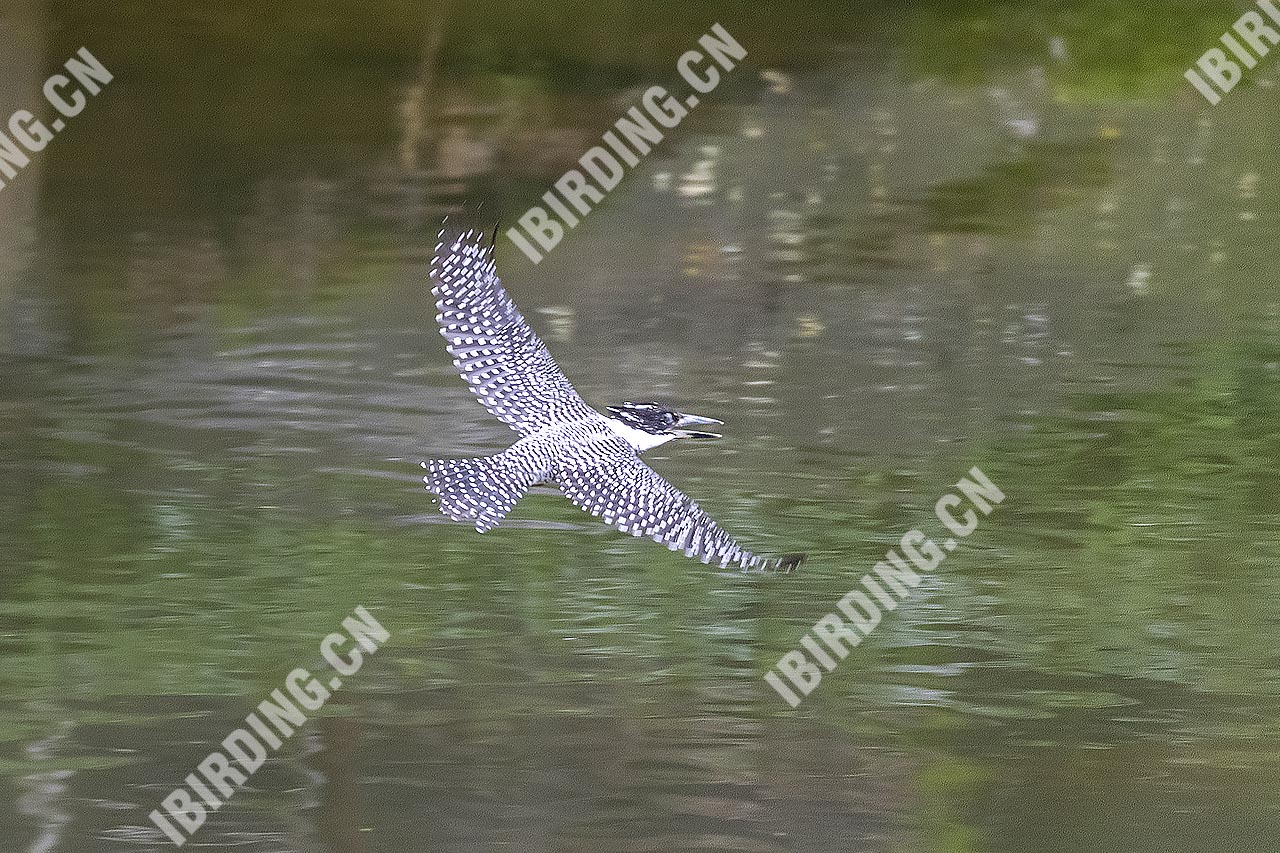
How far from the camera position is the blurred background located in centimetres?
389

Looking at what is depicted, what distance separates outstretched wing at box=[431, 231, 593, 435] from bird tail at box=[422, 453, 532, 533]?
334mm

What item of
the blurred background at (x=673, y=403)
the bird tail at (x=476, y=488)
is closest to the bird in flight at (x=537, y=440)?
the bird tail at (x=476, y=488)

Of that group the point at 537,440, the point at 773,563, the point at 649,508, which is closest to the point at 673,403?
the point at 773,563

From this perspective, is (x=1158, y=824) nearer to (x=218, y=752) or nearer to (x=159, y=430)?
(x=218, y=752)

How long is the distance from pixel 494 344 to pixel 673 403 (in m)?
1.45

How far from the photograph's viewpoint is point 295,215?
25.8 feet

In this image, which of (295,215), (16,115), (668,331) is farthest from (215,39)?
(668,331)

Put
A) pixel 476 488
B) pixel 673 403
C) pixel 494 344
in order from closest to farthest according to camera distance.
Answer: pixel 476 488 → pixel 494 344 → pixel 673 403

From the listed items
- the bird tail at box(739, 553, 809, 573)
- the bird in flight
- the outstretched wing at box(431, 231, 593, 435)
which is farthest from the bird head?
the bird tail at box(739, 553, 809, 573)

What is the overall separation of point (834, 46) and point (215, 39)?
3.36 meters

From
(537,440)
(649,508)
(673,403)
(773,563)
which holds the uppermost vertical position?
(673,403)

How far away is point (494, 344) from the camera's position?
4676 mm

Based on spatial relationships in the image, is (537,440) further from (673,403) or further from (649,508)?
(673,403)

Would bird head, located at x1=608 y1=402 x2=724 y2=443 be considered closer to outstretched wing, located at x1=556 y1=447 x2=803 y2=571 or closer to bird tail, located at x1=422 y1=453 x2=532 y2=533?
outstretched wing, located at x1=556 y1=447 x2=803 y2=571
